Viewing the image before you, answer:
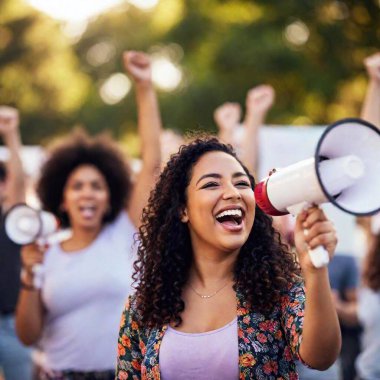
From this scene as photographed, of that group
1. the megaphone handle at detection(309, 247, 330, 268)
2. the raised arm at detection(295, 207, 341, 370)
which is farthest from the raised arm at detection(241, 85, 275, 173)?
the megaphone handle at detection(309, 247, 330, 268)

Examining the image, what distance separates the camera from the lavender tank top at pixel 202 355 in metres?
3.11

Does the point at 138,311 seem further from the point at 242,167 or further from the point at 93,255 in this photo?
the point at 93,255

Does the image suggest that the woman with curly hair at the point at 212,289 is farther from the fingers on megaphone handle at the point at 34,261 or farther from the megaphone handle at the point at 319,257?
the fingers on megaphone handle at the point at 34,261

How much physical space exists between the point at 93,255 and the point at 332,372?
1.58m

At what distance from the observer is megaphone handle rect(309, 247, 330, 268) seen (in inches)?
102

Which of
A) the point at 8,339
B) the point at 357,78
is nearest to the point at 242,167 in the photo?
the point at 8,339

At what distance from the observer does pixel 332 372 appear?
5301mm

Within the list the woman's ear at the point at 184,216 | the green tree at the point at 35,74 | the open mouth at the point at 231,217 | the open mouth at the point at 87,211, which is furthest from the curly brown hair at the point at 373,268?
the green tree at the point at 35,74

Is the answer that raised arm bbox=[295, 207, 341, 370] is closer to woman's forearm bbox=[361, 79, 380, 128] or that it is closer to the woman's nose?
the woman's nose

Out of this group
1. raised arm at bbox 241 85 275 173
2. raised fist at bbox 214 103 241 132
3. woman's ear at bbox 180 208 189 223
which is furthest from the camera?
raised fist at bbox 214 103 241 132

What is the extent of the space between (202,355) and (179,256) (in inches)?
20.1

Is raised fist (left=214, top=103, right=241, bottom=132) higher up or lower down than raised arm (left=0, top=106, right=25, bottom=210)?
higher up

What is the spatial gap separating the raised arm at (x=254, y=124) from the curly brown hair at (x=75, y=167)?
30.2 inches

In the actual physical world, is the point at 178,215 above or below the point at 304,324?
above
